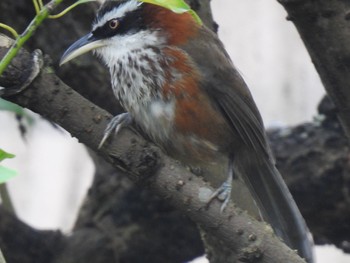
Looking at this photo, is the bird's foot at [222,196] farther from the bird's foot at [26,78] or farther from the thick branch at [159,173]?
the bird's foot at [26,78]

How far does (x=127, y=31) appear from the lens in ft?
10.7

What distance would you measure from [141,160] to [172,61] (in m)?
0.72

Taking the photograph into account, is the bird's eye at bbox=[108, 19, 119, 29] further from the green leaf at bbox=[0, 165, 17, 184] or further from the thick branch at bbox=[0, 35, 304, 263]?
the green leaf at bbox=[0, 165, 17, 184]

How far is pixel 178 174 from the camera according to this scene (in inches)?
103

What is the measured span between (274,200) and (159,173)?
2.98 feet

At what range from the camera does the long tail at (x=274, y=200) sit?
3.26 metres

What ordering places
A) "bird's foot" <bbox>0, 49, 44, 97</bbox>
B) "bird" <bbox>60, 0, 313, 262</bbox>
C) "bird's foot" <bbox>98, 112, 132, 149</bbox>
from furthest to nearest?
"bird" <bbox>60, 0, 313, 262</bbox> → "bird's foot" <bbox>98, 112, 132, 149</bbox> → "bird's foot" <bbox>0, 49, 44, 97</bbox>

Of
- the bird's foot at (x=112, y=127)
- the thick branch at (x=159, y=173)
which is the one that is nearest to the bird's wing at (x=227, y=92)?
the bird's foot at (x=112, y=127)

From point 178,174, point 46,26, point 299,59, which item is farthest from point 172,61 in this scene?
point 299,59

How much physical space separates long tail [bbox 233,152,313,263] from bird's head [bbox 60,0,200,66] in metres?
0.54

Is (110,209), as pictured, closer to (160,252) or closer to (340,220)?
(160,252)

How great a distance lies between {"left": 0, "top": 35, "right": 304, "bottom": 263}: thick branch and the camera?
253 cm

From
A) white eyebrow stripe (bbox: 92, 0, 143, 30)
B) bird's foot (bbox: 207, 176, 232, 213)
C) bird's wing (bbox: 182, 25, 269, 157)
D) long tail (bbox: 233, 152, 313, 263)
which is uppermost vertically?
white eyebrow stripe (bbox: 92, 0, 143, 30)

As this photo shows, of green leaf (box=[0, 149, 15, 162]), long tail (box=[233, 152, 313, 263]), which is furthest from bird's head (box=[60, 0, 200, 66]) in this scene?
green leaf (box=[0, 149, 15, 162])
